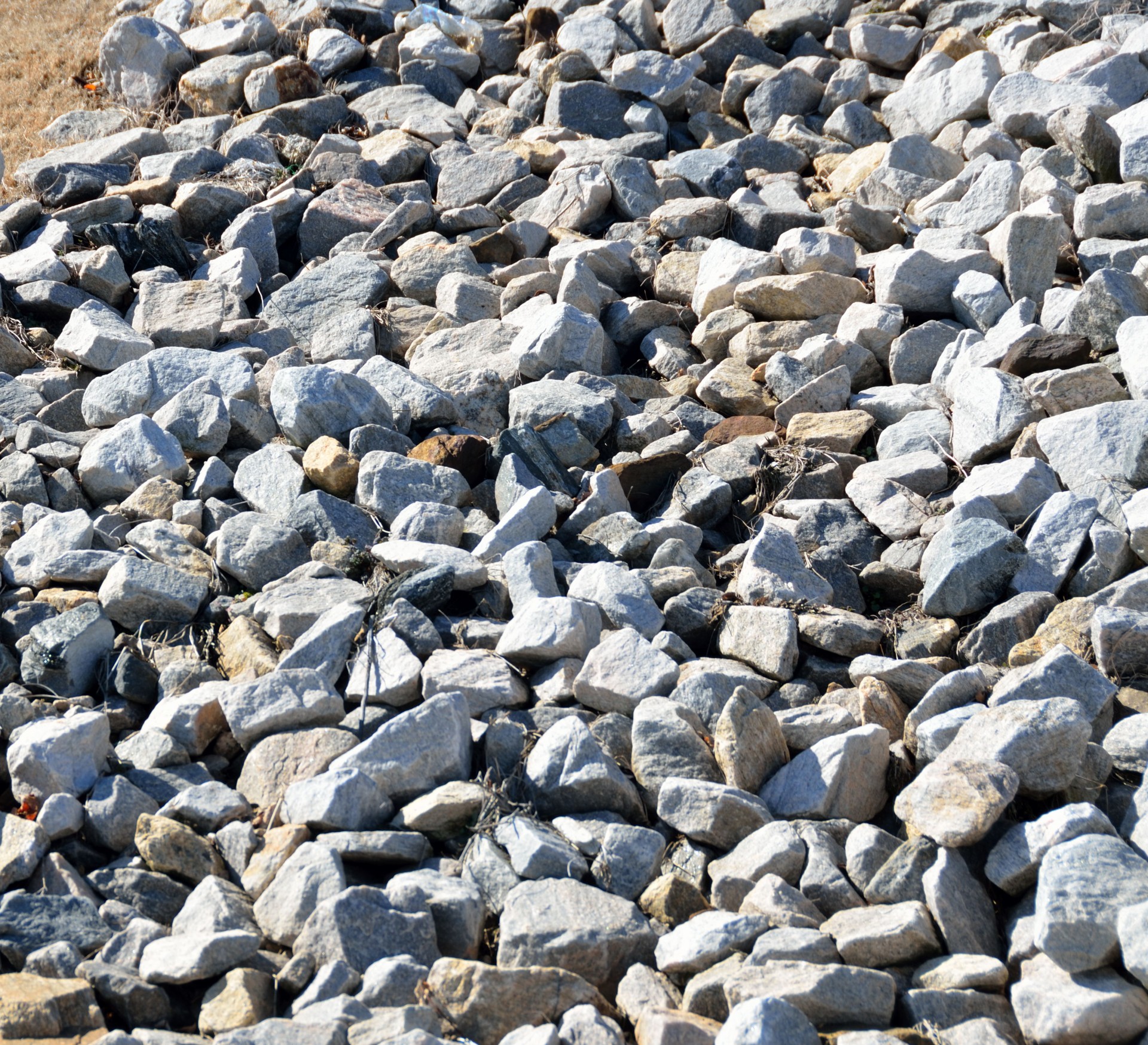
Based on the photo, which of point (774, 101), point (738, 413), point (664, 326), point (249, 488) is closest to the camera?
point (249, 488)

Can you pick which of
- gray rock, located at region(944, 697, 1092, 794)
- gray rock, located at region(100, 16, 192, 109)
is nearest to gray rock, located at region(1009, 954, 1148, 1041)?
gray rock, located at region(944, 697, 1092, 794)

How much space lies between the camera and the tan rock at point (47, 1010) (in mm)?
2680

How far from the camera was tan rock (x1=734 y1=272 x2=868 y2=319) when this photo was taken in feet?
17.7

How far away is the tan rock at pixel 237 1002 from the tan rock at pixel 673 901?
954 millimetres

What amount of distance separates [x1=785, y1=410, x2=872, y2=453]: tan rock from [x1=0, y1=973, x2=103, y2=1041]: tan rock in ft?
10.7

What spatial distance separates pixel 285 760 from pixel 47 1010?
972 mm

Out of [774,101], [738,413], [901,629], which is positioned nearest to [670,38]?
[774,101]

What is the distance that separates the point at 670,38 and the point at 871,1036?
23.1ft

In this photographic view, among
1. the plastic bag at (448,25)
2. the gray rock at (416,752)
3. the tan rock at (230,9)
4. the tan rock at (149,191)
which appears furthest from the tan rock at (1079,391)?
the tan rock at (230,9)

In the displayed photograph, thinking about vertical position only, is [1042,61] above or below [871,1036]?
above

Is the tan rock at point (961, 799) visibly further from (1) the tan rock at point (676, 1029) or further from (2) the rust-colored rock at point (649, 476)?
(2) the rust-colored rock at point (649, 476)

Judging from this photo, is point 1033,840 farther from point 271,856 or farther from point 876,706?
point 271,856

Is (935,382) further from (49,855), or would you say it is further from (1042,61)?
(49,855)

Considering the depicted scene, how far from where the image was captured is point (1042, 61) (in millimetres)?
6758
